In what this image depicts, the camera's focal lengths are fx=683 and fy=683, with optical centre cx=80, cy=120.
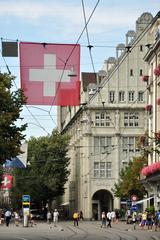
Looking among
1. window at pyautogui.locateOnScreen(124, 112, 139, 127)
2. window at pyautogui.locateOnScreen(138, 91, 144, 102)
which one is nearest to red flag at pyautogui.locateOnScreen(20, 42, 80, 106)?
→ window at pyautogui.locateOnScreen(138, 91, 144, 102)

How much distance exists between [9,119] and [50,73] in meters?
6.03

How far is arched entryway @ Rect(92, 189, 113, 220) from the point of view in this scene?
325ft

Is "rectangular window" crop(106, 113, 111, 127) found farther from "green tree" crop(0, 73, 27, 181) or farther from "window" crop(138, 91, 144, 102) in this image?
"green tree" crop(0, 73, 27, 181)

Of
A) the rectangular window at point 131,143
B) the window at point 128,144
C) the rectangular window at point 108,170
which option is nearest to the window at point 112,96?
the window at point 128,144

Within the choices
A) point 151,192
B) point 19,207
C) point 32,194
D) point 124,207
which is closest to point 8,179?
point 151,192

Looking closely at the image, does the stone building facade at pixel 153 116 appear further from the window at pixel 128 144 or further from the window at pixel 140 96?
the window at pixel 128 144

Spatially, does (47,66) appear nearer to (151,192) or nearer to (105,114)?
(151,192)

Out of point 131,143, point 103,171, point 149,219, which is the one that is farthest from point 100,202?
point 149,219

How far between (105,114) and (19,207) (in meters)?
26.1

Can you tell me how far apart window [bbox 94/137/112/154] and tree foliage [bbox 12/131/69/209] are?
4.53 meters

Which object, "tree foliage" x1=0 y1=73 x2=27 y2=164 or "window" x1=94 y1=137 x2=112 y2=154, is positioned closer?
"tree foliage" x1=0 y1=73 x2=27 y2=164

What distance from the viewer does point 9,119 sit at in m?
31.7

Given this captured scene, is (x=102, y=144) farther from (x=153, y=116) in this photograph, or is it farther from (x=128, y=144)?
(x=153, y=116)

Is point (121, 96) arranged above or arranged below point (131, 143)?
above
